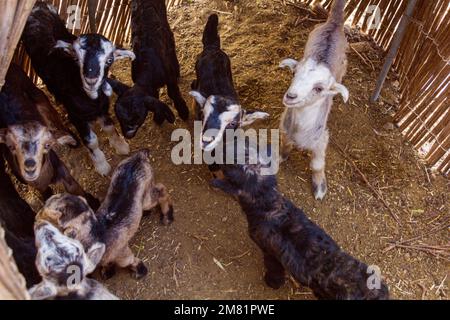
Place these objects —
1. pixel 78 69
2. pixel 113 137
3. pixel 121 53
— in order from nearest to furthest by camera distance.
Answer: pixel 121 53, pixel 78 69, pixel 113 137

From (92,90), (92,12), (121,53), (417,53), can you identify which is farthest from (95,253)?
Result: (417,53)

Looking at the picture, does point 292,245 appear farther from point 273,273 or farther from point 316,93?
point 316,93

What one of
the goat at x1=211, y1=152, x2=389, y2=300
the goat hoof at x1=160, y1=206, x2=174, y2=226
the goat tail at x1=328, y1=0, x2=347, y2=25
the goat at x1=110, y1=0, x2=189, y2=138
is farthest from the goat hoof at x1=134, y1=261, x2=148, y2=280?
the goat tail at x1=328, y1=0, x2=347, y2=25

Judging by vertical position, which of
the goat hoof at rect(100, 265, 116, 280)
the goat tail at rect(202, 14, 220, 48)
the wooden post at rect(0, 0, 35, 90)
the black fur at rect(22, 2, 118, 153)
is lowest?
the goat hoof at rect(100, 265, 116, 280)

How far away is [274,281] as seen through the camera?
4.27 m

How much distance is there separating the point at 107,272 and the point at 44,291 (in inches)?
44.1

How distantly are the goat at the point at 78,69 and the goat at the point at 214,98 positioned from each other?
2.54 ft

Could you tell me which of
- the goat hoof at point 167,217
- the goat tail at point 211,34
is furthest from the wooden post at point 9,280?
the goat tail at point 211,34

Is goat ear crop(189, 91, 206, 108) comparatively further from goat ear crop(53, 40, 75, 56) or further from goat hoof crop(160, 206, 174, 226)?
goat ear crop(53, 40, 75, 56)

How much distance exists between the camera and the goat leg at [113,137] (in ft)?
16.4

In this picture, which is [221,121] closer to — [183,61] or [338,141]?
[338,141]

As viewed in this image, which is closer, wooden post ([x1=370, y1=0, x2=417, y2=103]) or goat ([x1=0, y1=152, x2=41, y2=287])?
goat ([x1=0, y1=152, x2=41, y2=287])

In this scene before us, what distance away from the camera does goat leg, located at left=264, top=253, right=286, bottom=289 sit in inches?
163

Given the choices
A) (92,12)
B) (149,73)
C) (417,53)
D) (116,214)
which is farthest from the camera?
(92,12)
